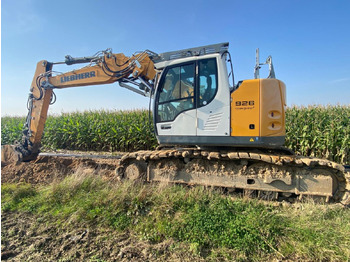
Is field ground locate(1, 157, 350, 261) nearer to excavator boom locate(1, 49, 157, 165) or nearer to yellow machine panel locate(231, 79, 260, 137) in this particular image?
yellow machine panel locate(231, 79, 260, 137)

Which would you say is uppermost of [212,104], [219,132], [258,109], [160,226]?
[212,104]

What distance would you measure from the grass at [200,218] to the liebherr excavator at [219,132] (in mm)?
441

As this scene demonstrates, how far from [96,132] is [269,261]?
9.76 metres

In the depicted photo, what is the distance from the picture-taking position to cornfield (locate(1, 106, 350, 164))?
7.41m

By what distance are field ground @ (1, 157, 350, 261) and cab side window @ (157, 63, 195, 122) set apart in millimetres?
1725

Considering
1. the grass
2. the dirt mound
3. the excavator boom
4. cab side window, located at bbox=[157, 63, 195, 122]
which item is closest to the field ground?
the grass

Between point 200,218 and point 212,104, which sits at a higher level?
point 212,104

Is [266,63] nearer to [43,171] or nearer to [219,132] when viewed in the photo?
[219,132]

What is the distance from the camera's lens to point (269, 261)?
105 inches

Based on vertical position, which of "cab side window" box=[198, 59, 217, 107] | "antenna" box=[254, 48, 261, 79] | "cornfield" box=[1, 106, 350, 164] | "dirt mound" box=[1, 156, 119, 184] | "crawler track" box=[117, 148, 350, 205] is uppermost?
"antenna" box=[254, 48, 261, 79]

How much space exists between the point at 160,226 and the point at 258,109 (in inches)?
111

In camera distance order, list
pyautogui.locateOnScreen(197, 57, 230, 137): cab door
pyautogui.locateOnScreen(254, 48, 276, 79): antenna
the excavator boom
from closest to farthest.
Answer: pyautogui.locateOnScreen(197, 57, 230, 137): cab door → pyautogui.locateOnScreen(254, 48, 276, 79): antenna → the excavator boom

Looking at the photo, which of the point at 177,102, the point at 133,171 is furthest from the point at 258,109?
the point at 133,171

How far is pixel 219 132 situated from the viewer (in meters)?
4.28
